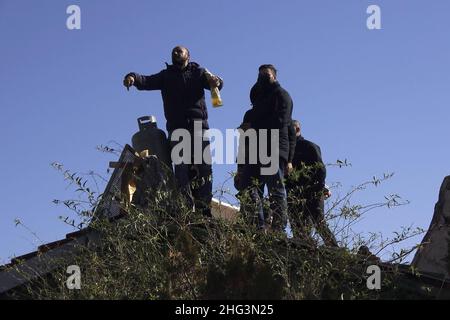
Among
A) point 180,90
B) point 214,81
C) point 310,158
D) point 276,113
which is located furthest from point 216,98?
point 310,158

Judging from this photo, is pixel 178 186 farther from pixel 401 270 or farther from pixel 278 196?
pixel 401 270

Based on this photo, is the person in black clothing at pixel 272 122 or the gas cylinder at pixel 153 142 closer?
the person in black clothing at pixel 272 122

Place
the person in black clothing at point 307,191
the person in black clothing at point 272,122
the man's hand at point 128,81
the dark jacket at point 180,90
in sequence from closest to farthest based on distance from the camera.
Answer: the person in black clothing at point 307,191, the person in black clothing at point 272,122, the dark jacket at point 180,90, the man's hand at point 128,81

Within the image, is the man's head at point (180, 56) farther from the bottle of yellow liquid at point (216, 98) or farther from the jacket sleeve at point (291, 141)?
the jacket sleeve at point (291, 141)

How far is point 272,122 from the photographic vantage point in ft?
33.3

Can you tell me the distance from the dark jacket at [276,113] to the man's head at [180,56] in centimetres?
85

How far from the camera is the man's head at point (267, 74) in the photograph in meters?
10.4

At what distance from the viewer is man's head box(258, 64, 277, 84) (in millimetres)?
10398

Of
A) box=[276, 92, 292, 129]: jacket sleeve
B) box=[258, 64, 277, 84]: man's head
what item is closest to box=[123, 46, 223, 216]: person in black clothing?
box=[258, 64, 277, 84]: man's head

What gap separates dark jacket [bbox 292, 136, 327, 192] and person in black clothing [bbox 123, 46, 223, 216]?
1.03 m

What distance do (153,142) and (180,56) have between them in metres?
0.90

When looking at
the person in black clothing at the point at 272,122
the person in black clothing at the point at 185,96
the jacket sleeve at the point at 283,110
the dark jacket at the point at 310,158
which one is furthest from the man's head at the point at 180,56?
the dark jacket at the point at 310,158

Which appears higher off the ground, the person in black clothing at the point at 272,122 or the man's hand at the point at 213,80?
the man's hand at the point at 213,80
